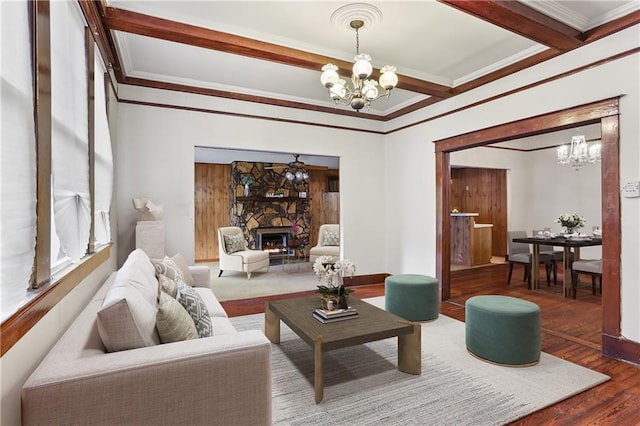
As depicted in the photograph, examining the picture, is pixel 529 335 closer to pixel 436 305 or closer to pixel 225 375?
pixel 436 305

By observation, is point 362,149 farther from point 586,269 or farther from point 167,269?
point 167,269

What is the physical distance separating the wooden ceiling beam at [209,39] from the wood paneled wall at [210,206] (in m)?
5.70

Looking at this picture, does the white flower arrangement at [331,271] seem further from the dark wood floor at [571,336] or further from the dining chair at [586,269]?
the dining chair at [586,269]

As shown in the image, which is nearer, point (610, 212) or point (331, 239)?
point (610, 212)

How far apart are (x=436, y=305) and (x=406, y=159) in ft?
8.30

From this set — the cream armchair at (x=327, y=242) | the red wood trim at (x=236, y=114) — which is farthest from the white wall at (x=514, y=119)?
the cream armchair at (x=327, y=242)

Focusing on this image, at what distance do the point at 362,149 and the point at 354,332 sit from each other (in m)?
3.87

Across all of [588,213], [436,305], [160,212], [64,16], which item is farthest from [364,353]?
[588,213]

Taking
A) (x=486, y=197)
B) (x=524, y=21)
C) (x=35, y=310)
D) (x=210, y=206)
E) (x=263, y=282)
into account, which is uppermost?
(x=524, y=21)

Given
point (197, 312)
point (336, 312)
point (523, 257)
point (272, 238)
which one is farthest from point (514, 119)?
point (272, 238)

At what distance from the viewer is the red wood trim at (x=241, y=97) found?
4114 mm

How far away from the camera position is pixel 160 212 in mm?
3977

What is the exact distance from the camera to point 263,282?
19.5 feet

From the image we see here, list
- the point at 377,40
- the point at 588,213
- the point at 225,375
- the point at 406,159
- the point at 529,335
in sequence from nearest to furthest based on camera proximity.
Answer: the point at 225,375 < the point at 529,335 < the point at 377,40 < the point at 406,159 < the point at 588,213
